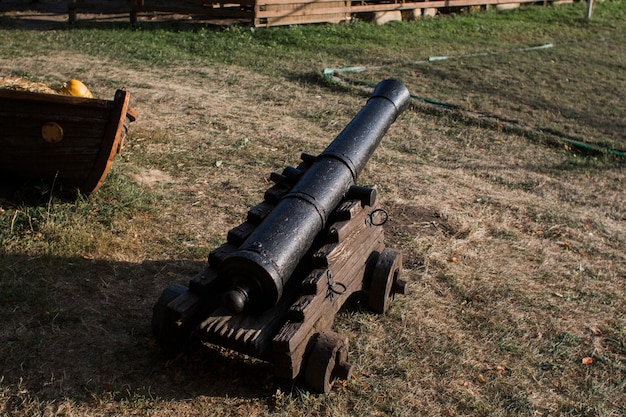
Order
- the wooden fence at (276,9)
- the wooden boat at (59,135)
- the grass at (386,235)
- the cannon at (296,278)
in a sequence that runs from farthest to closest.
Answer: the wooden fence at (276,9)
the wooden boat at (59,135)
the grass at (386,235)
the cannon at (296,278)

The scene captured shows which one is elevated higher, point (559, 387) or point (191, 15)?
point (191, 15)

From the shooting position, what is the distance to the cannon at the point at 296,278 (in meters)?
3.94

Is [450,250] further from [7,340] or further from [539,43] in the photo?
[539,43]

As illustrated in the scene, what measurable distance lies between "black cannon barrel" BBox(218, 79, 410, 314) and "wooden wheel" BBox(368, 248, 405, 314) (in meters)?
0.52

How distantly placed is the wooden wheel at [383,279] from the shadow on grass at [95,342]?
96 cm

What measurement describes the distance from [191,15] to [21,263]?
11.8 m

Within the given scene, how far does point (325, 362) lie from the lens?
3.96 m

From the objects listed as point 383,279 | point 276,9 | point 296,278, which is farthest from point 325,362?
point 276,9

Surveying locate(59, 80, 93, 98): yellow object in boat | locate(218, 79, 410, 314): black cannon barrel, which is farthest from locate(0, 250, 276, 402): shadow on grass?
locate(59, 80, 93, 98): yellow object in boat

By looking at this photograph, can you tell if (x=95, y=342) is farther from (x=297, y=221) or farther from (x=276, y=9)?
(x=276, y=9)

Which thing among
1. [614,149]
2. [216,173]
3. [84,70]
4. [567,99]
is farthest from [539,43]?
[216,173]

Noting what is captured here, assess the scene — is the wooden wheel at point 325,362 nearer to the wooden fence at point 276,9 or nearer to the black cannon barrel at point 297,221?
the black cannon barrel at point 297,221

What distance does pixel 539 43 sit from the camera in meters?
16.2

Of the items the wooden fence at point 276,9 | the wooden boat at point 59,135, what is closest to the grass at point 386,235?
the wooden boat at point 59,135
